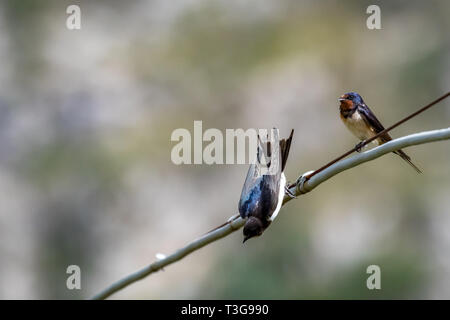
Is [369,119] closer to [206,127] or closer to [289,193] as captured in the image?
[289,193]

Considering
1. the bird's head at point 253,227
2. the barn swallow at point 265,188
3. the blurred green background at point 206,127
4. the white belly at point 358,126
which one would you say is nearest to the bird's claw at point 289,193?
the barn swallow at point 265,188

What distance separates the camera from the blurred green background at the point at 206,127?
412 inches

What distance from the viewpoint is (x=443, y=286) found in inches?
403

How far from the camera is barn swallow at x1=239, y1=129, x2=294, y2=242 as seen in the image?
3365 mm

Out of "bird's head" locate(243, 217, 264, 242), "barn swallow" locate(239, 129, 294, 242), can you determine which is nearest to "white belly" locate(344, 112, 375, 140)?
"barn swallow" locate(239, 129, 294, 242)

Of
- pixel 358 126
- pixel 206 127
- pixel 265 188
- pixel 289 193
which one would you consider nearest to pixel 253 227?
pixel 265 188

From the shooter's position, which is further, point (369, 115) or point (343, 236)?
point (343, 236)

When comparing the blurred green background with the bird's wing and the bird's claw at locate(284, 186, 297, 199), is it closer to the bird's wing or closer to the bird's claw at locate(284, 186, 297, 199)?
the bird's wing

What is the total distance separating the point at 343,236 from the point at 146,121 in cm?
388

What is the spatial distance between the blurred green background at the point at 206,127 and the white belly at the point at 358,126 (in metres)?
5.10

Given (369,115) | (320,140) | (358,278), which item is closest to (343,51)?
(320,140)

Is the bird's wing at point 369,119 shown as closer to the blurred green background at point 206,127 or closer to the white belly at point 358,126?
the white belly at point 358,126

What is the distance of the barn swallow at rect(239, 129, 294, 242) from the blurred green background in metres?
5.99
